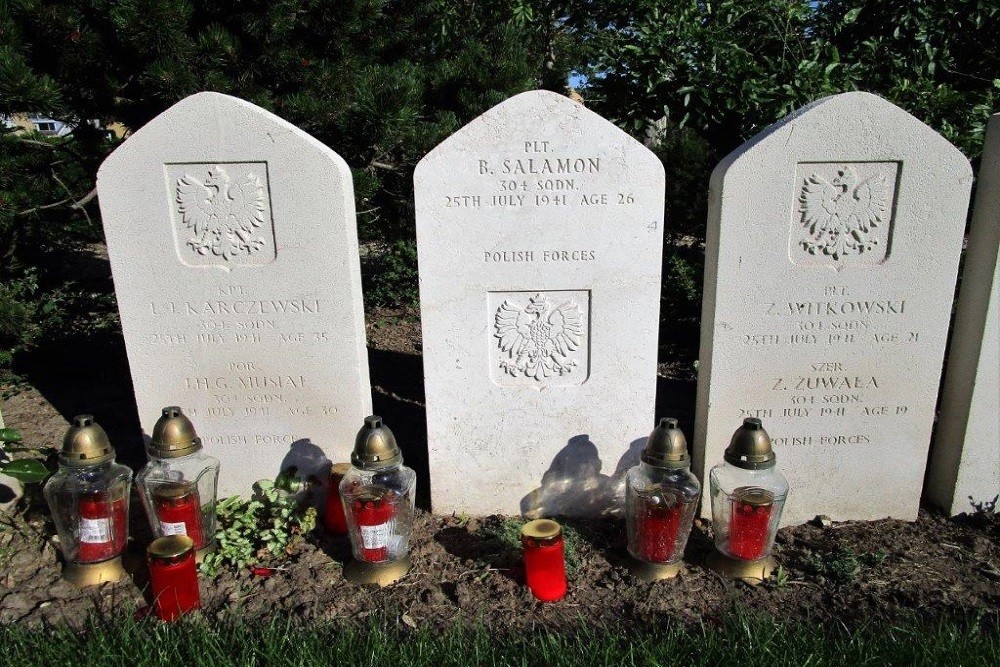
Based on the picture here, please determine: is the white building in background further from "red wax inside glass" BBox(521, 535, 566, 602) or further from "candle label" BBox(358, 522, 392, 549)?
"red wax inside glass" BBox(521, 535, 566, 602)

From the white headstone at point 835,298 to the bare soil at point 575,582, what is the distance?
29 centimetres

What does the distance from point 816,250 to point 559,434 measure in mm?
1388

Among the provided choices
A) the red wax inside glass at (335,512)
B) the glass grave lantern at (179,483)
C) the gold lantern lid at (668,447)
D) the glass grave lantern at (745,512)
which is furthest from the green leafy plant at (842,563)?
the glass grave lantern at (179,483)

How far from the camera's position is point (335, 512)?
3238 millimetres

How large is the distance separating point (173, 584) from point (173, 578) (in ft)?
0.09

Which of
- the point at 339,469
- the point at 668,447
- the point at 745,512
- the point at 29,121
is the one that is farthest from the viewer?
the point at 29,121

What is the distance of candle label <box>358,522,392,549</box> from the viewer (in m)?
2.87

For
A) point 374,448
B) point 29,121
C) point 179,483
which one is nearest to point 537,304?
point 374,448

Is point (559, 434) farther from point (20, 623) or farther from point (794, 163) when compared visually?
point (20, 623)

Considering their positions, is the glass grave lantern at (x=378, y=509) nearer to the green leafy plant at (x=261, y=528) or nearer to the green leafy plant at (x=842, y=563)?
the green leafy plant at (x=261, y=528)

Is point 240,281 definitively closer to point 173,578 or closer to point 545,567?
point 173,578

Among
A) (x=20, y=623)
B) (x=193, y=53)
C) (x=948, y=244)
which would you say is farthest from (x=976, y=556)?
(x=193, y=53)

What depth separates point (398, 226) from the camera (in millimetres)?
5801

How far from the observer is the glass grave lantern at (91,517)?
285cm
